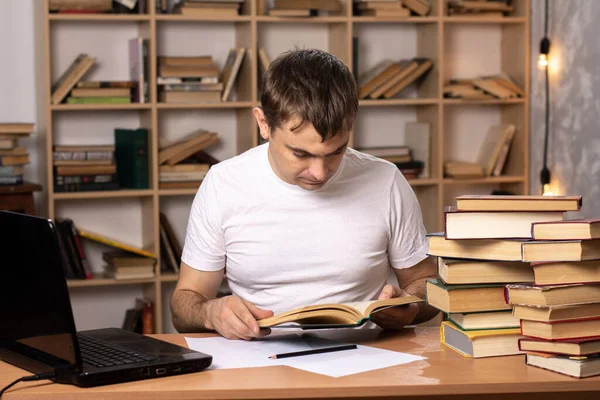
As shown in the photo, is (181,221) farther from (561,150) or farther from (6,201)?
(561,150)

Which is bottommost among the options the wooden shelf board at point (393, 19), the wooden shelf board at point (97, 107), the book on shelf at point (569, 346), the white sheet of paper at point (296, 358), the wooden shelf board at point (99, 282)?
the wooden shelf board at point (99, 282)

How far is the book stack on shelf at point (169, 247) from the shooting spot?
3822 mm

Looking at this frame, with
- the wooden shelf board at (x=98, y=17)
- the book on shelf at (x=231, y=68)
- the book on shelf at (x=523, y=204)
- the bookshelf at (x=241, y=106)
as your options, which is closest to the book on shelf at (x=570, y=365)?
the book on shelf at (x=523, y=204)

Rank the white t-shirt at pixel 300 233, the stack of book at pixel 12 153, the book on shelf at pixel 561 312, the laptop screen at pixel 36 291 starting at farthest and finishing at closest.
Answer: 1. the stack of book at pixel 12 153
2. the white t-shirt at pixel 300 233
3. the book on shelf at pixel 561 312
4. the laptop screen at pixel 36 291

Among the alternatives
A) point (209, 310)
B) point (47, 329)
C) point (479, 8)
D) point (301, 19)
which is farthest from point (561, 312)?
point (479, 8)

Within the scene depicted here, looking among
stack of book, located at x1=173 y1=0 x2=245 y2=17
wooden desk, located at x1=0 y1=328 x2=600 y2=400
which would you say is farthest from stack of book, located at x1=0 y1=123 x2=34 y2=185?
wooden desk, located at x1=0 y1=328 x2=600 y2=400

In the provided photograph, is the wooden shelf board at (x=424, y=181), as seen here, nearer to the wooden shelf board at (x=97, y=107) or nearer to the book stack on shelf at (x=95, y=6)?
the wooden shelf board at (x=97, y=107)

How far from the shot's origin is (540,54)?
3.97 metres

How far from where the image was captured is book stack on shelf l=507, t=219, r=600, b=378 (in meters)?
1.54

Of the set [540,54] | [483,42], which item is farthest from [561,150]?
[483,42]

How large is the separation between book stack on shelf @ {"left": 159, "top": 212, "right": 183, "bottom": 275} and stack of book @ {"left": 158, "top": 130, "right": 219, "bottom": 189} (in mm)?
177

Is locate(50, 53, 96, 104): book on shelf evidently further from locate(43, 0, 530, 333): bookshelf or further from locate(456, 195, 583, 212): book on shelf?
locate(456, 195, 583, 212): book on shelf

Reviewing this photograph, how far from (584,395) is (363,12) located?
265 centimetres

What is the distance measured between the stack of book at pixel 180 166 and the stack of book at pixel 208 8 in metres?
0.53
